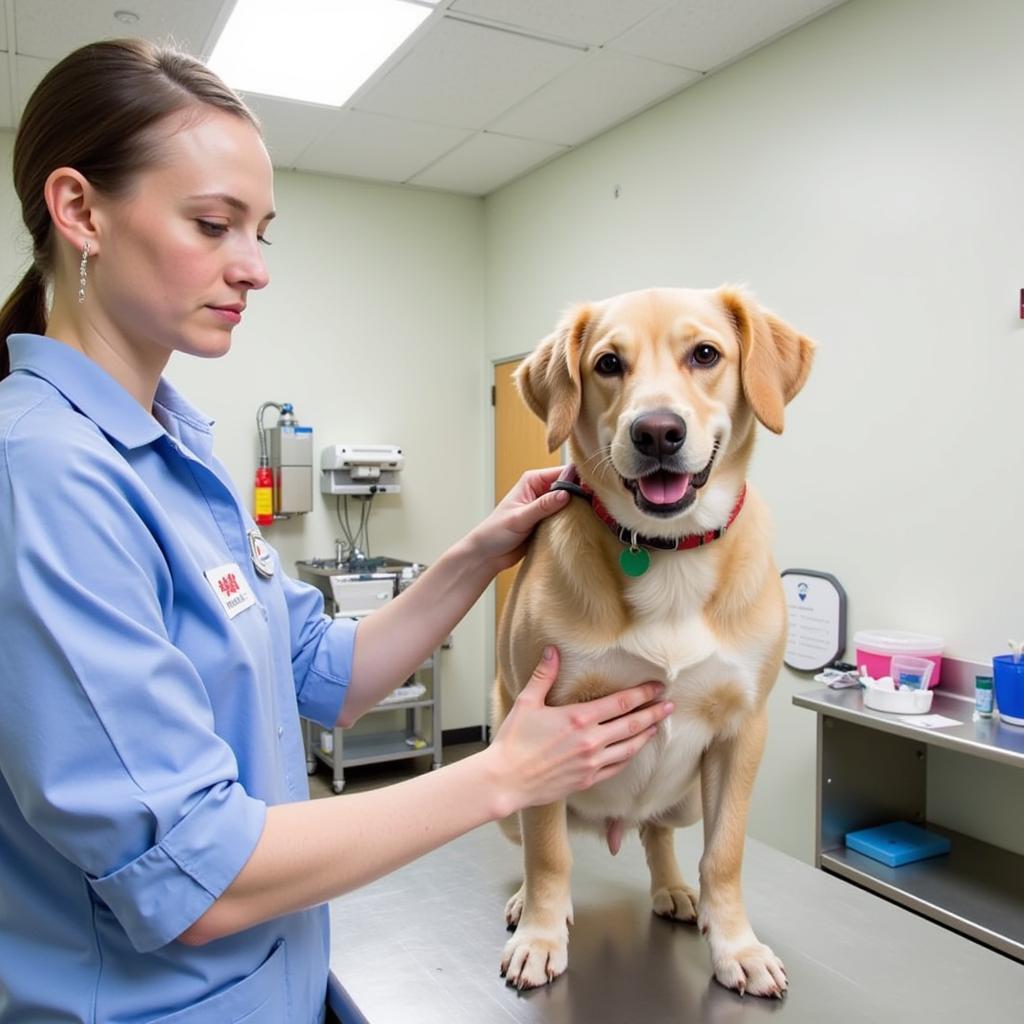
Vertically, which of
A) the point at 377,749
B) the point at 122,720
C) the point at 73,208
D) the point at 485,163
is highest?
the point at 485,163

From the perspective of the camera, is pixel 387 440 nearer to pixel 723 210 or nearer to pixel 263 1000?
pixel 723 210

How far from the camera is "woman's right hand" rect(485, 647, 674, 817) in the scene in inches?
36.2

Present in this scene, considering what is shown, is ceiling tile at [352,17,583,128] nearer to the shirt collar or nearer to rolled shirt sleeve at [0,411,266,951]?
the shirt collar

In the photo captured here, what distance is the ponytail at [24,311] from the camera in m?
0.95

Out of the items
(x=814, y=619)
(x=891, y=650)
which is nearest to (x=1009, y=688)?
(x=891, y=650)

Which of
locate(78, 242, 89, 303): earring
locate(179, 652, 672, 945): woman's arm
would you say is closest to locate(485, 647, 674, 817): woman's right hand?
locate(179, 652, 672, 945): woman's arm

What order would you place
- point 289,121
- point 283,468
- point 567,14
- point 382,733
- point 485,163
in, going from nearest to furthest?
point 567,14
point 289,121
point 283,468
point 485,163
point 382,733

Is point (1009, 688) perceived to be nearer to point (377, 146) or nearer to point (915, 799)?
point (915, 799)

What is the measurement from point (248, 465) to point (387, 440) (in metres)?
0.78

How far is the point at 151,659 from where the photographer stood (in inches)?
27.6

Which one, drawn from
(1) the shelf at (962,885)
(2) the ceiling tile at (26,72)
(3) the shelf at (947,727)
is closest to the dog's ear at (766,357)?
(3) the shelf at (947,727)

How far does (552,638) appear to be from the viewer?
111cm

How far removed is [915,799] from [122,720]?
248 cm

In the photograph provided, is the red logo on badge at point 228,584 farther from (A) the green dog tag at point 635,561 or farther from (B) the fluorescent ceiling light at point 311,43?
(B) the fluorescent ceiling light at point 311,43
